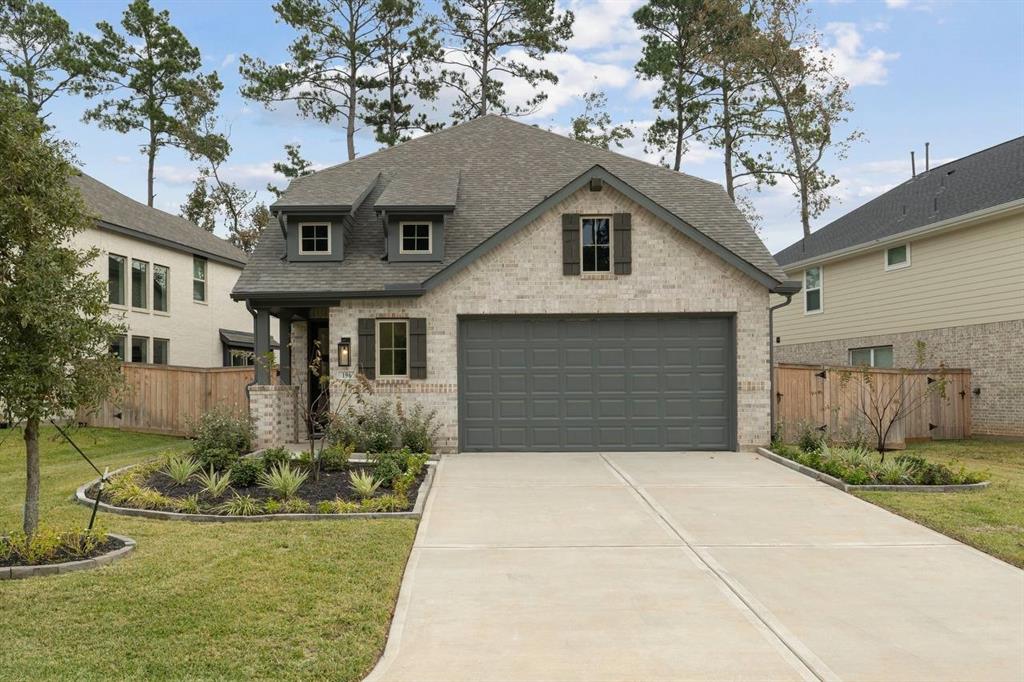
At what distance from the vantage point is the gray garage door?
1501cm

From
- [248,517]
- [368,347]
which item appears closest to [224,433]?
[368,347]

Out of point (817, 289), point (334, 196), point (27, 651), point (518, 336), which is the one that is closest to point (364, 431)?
point (518, 336)

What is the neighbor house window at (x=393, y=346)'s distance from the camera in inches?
596

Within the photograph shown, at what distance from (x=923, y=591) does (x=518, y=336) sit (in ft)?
31.5

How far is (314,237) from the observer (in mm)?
16344

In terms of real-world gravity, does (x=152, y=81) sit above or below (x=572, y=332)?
above

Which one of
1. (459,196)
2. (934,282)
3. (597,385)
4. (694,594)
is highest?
(459,196)

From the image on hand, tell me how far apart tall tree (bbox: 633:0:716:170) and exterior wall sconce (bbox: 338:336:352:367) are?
2027 cm

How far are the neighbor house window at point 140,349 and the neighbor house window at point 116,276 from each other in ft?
4.86

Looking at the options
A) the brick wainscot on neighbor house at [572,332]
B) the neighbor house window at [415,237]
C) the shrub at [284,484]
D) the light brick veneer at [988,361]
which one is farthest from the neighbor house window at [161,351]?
the light brick veneer at [988,361]

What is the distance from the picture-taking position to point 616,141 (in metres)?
33.0

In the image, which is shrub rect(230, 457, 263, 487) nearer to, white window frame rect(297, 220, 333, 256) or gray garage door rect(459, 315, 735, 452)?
gray garage door rect(459, 315, 735, 452)

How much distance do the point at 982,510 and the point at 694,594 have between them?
5.30 metres

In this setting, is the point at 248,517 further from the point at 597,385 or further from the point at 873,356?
the point at 873,356
